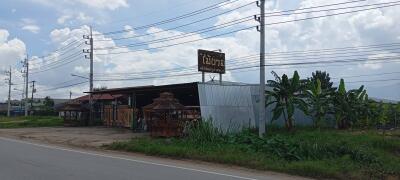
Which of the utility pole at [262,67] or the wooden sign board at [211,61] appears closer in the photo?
the utility pole at [262,67]

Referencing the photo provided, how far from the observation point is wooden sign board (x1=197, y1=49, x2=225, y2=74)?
133 ft

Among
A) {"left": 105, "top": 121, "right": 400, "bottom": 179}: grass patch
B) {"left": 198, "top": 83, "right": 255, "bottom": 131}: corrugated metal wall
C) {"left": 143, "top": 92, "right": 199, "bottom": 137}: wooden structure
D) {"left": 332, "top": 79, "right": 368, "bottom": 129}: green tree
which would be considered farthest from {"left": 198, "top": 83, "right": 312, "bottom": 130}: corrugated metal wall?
{"left": 105, "top": 121, "right": 400, "bottom": 179}: grass patch

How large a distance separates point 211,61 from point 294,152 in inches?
899

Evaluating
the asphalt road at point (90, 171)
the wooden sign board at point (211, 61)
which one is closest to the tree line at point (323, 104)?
the wooden sign board at point (211, 61)

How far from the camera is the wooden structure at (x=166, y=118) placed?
28.0 metres

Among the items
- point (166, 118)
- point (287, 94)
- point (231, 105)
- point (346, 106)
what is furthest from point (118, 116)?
point (346, 106)

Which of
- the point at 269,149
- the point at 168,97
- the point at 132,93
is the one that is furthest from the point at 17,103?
the point at 269,149

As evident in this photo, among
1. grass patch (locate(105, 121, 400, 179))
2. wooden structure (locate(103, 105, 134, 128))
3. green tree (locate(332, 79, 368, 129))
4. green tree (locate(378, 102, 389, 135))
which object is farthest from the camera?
wooden structure (locate(103, 105, 134, 128))

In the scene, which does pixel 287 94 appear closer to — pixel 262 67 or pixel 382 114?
pixel 262 67

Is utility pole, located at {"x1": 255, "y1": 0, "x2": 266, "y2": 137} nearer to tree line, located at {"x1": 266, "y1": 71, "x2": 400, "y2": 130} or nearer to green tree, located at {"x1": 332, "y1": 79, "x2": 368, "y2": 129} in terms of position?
tree line, located at {"x1": 266, "y1": 71, "x2": 400, "y2": 130}

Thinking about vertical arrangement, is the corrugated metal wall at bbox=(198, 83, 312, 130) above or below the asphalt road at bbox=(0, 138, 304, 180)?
above

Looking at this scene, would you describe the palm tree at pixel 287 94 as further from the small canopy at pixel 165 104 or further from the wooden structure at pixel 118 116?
the wooden structure at pixel 118 116

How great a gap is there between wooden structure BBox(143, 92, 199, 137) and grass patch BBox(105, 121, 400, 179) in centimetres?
285

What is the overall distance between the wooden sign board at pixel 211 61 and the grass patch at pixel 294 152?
1529 cm
